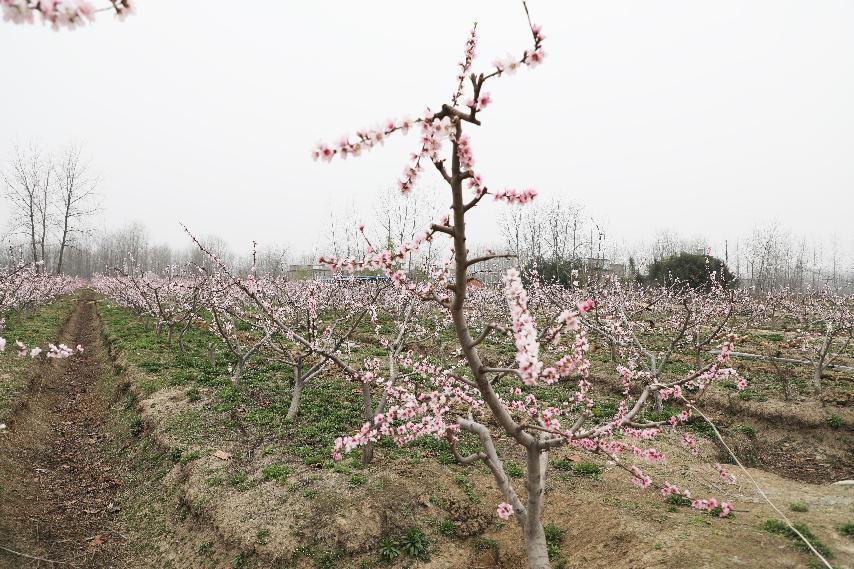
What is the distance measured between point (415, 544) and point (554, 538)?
2.01 metres

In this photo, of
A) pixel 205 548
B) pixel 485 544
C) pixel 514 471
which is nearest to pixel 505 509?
pixel 485 544

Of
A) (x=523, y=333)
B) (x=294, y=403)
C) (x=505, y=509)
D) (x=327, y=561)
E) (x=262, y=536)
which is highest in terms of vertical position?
(x=523, y=333)

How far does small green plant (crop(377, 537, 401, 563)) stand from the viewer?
19.9 ft

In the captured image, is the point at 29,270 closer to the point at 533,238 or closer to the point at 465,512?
the point at 465,512

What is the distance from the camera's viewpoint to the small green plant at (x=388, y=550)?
19.9 ft

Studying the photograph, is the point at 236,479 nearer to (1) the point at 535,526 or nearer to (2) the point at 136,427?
(2) the point at 136,427

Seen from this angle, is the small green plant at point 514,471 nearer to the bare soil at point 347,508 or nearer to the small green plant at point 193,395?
the bare soil at point 347,508

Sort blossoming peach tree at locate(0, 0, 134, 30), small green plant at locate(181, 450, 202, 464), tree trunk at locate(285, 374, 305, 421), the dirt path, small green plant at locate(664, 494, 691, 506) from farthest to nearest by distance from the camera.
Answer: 1. tree trunk at locate(285, 374, 305, 421)
2. small green plant at locate(181, 450, 202, 464)
3. small green plant at locate(664, 494, 691, 506)
4. the dirt path
5. blossoming peach tree at locate(0, 0, 134, 30)

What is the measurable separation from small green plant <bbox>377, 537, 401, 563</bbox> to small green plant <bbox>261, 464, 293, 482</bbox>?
2.17m

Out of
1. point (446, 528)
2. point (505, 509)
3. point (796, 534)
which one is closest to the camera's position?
point (505, 509)

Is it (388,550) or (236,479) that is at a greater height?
(236,479)

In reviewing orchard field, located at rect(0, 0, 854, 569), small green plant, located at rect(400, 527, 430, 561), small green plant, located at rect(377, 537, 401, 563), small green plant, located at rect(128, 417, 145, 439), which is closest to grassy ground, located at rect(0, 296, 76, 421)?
orchard field, located at rect(0, 0, 854, 569)

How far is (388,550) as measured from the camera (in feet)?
20.0

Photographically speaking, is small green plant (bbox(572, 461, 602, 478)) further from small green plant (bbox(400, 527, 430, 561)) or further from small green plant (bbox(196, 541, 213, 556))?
small green plant (bbox(196, 541, 213, 556))
